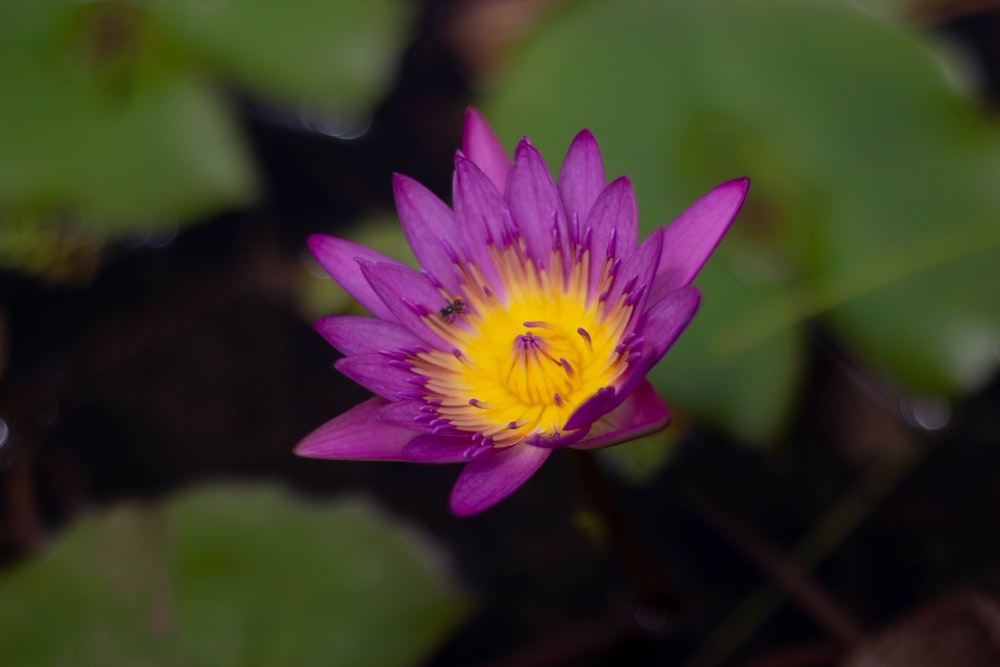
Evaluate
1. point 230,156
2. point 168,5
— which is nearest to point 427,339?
point 230,156

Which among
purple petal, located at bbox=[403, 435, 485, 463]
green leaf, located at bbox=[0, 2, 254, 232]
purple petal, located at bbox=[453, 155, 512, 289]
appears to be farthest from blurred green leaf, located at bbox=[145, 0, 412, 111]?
purple petal, located at bbox=[403, 435, 485, 463]

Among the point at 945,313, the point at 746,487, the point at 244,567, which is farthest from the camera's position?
the point at 746,487

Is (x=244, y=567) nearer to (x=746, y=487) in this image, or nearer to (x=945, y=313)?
(x=746, y=487)

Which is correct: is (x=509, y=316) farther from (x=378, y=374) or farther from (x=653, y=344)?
(x=653, y=344)

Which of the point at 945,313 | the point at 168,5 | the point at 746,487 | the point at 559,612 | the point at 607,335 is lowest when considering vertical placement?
the point at 559,612

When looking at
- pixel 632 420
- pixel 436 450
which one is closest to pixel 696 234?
pixel 632 420

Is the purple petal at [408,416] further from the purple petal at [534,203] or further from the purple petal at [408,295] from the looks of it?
the purple petal at [534,203]

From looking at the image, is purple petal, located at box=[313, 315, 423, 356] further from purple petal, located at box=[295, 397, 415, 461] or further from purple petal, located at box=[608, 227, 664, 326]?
purple petal, located at box=[608, 227, 664, 326]
